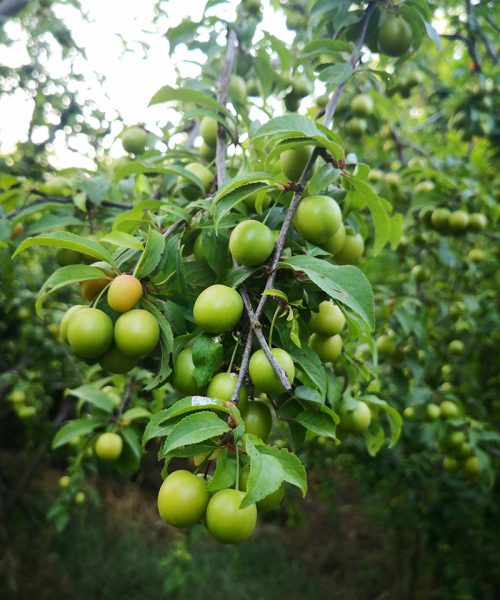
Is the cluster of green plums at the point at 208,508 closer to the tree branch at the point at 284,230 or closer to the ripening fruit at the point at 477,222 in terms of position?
the tree branch at the point at 284,230

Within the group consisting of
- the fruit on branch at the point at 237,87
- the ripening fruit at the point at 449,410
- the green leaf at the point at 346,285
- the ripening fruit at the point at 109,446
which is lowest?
the ripening fruit at the point at 109,446

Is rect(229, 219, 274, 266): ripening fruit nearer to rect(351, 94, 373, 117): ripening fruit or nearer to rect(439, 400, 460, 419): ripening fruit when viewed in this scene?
rect(351, 94, 373, 117): ripening fruit

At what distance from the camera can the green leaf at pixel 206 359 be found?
0.91m

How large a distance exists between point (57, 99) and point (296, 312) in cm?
317

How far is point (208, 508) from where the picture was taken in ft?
2.50

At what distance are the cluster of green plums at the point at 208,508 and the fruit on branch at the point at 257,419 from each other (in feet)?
0.41

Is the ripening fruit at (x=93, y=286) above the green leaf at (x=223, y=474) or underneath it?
above

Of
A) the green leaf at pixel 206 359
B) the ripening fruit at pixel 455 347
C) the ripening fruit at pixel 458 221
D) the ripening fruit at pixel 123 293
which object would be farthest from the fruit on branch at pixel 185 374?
the ripening fruit at pixel 455 347

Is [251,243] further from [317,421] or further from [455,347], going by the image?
[455,347]

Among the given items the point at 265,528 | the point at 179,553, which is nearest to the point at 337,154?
the point at 179,553

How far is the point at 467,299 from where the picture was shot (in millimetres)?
2582

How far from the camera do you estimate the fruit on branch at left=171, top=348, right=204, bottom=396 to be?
0.96 meters

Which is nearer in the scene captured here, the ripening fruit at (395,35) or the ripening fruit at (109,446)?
the ripening fruit at (395,35)

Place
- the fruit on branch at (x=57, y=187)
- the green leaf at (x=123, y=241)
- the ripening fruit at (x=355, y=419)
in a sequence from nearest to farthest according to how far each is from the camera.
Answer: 1. the green leaf at (x=123, y=241)
2. the ripening fruit at (x=355, y=419)
3. the fruit on branch at (x=57, y=187)
